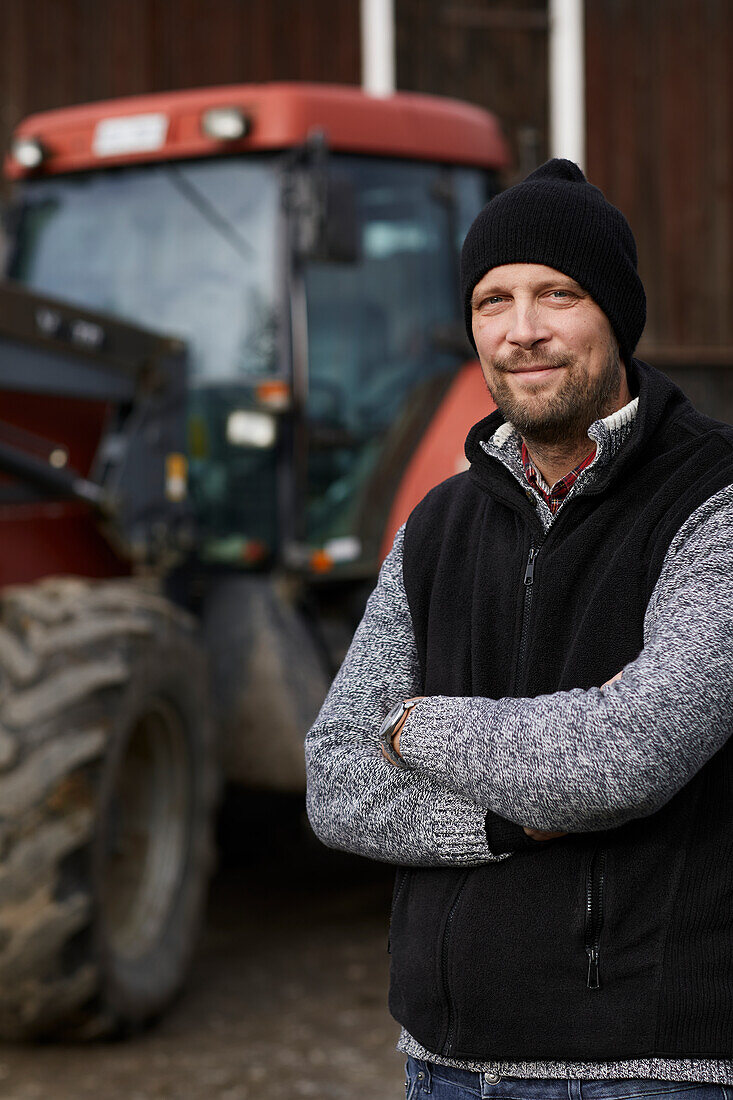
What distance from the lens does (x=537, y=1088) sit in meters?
1.36

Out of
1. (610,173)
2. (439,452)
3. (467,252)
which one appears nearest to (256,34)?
(610,173)

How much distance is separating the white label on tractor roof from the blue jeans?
3.39m

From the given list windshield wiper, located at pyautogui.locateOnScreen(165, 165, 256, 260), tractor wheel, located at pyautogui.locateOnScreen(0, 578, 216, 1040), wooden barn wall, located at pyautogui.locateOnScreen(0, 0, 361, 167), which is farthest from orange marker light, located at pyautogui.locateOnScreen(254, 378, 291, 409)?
wooden barn wall, located at pyautogui.locateOnScreen(0, 0, 361, 167)

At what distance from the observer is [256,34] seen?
383 inches

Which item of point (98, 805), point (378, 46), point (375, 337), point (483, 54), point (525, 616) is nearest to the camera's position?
point (525, 616)

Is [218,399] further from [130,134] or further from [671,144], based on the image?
[671,144]

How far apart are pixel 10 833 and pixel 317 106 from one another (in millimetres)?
2444

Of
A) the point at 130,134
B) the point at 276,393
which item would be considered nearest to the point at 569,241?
the point at 276,393

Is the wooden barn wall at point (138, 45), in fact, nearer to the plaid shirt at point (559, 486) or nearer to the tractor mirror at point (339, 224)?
the tractor mirror at point (339, 224)

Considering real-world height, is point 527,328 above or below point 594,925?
above

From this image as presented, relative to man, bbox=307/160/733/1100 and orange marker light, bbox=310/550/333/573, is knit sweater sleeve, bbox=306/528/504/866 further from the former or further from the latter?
orange marker light, bbox=310/550/333/573

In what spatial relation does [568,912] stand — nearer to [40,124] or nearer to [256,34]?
[40,124]

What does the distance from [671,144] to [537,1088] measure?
32.8ft

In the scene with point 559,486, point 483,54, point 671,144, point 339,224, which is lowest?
point 559,486
